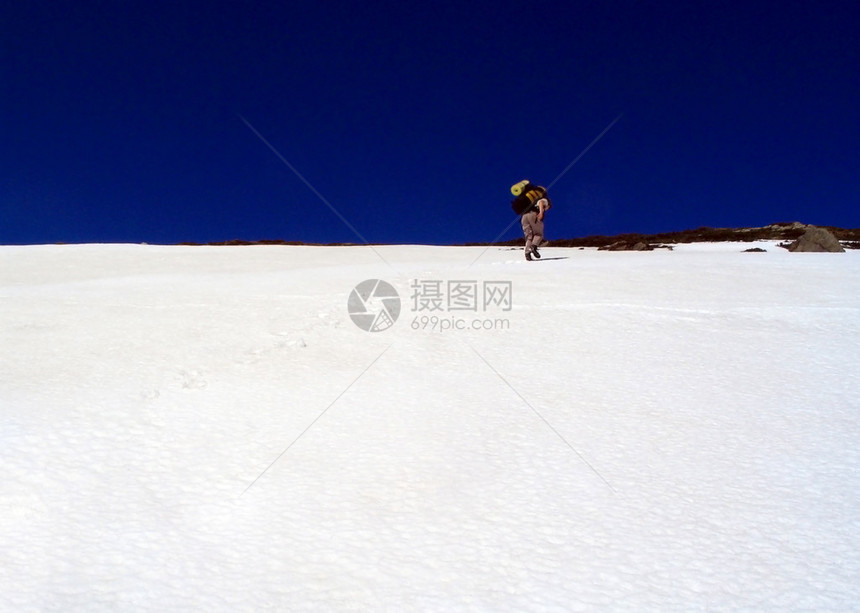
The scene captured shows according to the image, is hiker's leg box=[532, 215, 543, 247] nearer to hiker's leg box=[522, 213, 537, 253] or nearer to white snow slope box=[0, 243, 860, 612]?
hiker's leg box=[522, 213, 537, 253]

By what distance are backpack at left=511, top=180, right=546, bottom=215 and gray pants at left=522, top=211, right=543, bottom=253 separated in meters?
0.20

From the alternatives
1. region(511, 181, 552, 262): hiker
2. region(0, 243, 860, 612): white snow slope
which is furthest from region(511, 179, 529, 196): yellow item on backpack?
region(0, 243, 860, 612): white snow slope

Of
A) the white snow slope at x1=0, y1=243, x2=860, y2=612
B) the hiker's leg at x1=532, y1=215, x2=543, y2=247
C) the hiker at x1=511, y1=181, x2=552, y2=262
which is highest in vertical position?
the hiker at x1=511, y1=181, x2=552, y2=262

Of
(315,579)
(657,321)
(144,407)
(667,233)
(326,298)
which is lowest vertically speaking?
(315,579)

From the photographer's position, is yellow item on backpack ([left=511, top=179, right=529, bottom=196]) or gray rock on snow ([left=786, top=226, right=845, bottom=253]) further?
gray rock on snow ([left=786, top=226, right=845, bottom=253])

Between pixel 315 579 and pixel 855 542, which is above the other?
pixel 855 542

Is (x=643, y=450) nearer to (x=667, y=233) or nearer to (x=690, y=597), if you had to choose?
(x=690, y=597)

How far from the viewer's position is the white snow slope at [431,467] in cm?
198

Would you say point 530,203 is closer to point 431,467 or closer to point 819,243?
point 819,243

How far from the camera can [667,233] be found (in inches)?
1501

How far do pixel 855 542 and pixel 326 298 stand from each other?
613 centimetres

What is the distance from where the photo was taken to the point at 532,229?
1451 cm

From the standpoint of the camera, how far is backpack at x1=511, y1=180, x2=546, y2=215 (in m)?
14.0

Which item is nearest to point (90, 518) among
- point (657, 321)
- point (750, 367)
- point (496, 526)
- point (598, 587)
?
point (496, 526)
